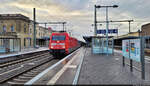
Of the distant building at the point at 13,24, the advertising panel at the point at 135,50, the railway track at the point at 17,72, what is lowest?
the railway track at the point at 17,72

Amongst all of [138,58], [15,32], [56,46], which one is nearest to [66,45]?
[56,46]

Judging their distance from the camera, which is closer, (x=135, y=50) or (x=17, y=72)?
(x=135, y=50)

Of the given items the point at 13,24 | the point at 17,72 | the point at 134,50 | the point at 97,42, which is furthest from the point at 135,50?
the point at 13,24

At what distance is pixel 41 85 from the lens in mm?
4660

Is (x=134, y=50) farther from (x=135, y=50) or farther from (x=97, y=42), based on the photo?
(x=97, y=42)

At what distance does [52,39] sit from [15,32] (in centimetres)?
2551

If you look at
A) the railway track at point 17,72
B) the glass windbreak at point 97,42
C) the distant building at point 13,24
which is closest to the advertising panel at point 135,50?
the railway track at point 17,72

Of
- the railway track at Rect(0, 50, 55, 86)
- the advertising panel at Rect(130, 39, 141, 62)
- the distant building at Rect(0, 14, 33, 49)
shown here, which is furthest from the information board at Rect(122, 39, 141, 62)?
the distant building at Rect(0, 14, 33, 49)

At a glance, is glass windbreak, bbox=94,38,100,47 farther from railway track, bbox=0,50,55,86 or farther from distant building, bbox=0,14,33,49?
distant building, bbox=0,14,33,49

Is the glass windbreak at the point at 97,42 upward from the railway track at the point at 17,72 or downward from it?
upward

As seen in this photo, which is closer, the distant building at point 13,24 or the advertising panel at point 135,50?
the advertising panel at point 135,50

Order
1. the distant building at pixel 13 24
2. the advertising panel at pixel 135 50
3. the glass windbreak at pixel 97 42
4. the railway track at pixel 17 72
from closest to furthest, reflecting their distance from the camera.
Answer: the advertising panel at pixel 135 50 → the railway track at pixel 17 72 → the glass windbreak at pixel 97 42 → the distant building at pixel 13 24

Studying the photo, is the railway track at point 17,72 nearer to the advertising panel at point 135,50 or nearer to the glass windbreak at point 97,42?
the advertising panel at point 135,50

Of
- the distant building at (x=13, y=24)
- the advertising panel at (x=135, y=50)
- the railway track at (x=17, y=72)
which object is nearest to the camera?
the advertising panel at (x=135, y=50)
